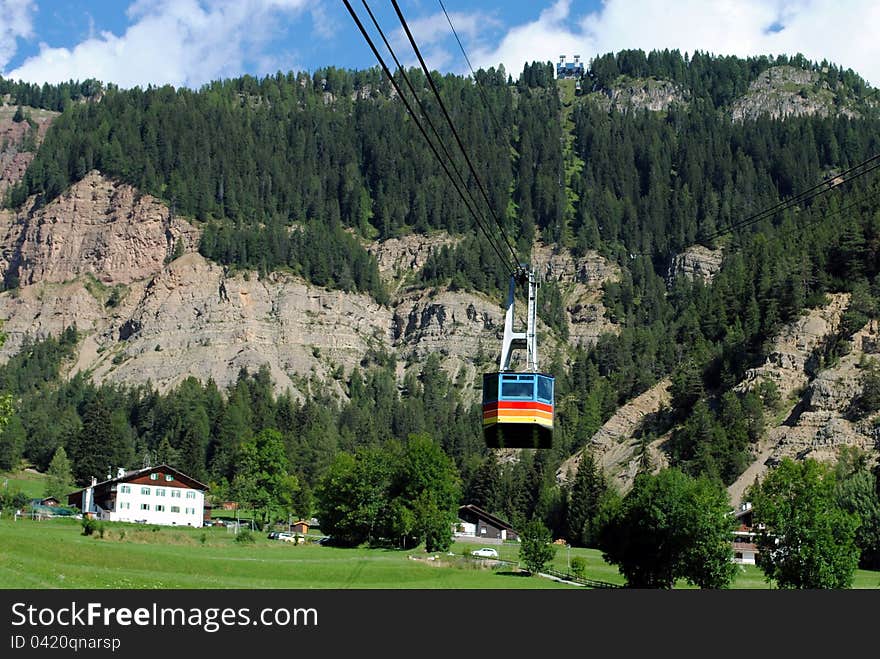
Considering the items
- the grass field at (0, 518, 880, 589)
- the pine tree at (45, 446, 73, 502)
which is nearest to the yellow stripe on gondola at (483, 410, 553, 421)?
the grass field at (0, 518, 880, 589)

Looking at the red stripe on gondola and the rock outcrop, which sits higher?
the rock outcrop

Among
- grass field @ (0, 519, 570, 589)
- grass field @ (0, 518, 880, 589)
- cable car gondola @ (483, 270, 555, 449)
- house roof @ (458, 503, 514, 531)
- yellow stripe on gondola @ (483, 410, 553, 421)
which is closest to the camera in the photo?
cable car gondola @ (483, 270, 555, 449)

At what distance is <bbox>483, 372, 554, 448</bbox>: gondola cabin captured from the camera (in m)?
45.5

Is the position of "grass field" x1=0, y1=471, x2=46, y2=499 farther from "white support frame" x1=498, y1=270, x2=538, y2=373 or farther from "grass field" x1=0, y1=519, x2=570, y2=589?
"white support frame" x1=498, y1=270, x2=538, y2=373

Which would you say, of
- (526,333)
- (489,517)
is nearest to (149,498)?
(489,517)

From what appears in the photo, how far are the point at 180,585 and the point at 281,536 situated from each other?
189 feet

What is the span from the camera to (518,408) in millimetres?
45469

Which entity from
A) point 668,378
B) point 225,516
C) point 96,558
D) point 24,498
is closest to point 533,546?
point 96,558

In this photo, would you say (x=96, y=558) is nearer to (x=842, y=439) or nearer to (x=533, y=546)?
(x=533, y=546)

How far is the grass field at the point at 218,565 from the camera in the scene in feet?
178

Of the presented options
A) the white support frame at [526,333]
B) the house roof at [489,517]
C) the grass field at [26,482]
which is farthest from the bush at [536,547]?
the grass field at [26,482]

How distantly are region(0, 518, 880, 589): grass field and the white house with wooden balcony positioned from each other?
2009cm

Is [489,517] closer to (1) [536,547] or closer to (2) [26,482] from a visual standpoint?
(1) [536,547]

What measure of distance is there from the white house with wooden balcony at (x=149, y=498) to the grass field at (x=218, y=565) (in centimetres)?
2009
